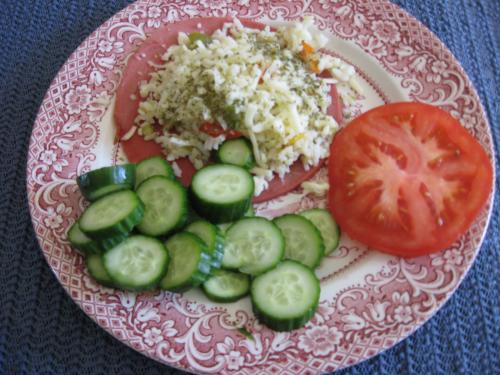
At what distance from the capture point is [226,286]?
6.51ft

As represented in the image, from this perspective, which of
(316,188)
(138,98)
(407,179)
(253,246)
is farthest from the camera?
(138,98)

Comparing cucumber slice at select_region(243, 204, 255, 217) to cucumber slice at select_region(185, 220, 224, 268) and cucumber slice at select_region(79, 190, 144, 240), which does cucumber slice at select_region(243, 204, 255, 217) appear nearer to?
cucumber slice at select_region(185, 220, 224, 268)

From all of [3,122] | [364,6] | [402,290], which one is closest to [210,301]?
[402,290]

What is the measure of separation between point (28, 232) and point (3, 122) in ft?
2.00

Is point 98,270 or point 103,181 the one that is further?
point 103,181

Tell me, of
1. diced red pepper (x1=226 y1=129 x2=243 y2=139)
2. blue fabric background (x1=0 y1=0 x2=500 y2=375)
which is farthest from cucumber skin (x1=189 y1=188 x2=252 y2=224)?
blue fabric background (x1=0 y1=0 x2=500 y2=375)

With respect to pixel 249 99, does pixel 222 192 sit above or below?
below

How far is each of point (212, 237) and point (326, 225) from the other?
1.49 ft

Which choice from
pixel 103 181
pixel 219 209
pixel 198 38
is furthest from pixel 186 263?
pixel 198 38

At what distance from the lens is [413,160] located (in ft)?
7.06

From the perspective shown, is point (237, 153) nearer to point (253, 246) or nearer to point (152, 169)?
point (152, 169)

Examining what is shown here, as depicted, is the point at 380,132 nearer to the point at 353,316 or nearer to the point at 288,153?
the point at 288,153

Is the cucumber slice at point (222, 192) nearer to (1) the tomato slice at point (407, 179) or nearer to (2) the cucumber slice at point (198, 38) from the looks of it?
(1) the tomato slice at point (407, 179)

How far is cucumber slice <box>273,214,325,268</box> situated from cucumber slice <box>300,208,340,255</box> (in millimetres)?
66
